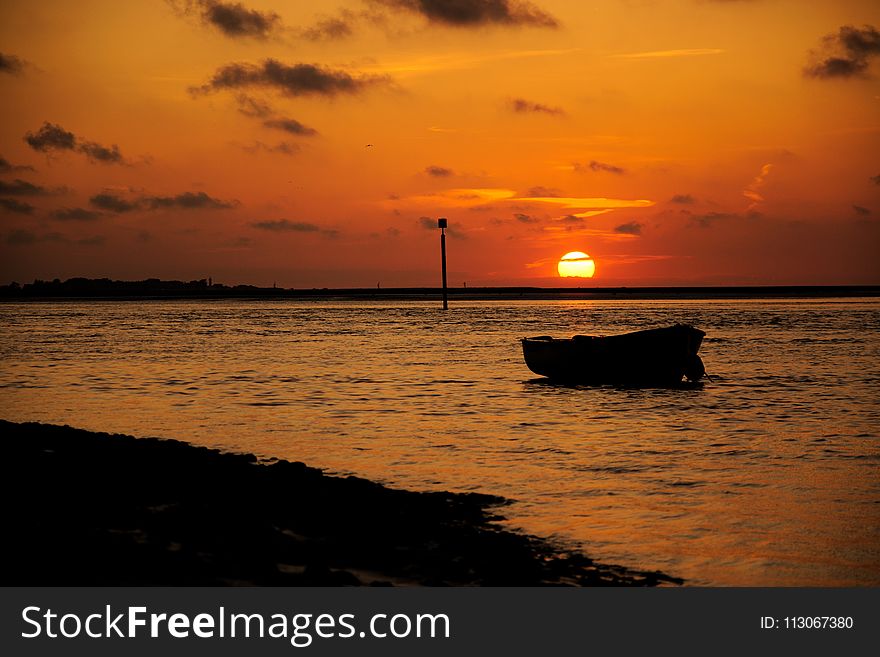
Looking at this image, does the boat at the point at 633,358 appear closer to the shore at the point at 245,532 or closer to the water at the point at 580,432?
the water at the point at 580,432

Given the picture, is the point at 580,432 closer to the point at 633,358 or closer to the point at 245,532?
the point at 633,358

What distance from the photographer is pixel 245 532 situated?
12164 millimetres

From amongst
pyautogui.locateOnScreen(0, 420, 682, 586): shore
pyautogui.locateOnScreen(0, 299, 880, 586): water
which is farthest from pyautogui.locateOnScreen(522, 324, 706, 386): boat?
pyautogui.locateOnScreen(0, 420, 682, 586): shore

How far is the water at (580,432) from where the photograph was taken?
14195 millimetres

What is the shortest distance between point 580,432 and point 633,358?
1165 cm

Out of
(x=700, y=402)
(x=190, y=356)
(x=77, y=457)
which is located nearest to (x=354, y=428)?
(x=77, y=457)

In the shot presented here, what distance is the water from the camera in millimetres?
14195

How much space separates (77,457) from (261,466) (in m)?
3.35

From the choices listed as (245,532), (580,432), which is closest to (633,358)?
(580,432)

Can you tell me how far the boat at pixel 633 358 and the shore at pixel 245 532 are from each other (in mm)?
20458

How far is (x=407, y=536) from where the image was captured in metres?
13.2

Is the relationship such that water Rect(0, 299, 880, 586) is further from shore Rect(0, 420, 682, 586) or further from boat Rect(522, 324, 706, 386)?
shore Rect(0, 420, 682, 586)

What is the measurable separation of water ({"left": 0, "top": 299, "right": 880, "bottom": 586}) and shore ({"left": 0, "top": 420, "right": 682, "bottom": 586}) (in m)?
1.34

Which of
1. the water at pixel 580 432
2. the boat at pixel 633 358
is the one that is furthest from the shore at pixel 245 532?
the boat at pixel 633 358
